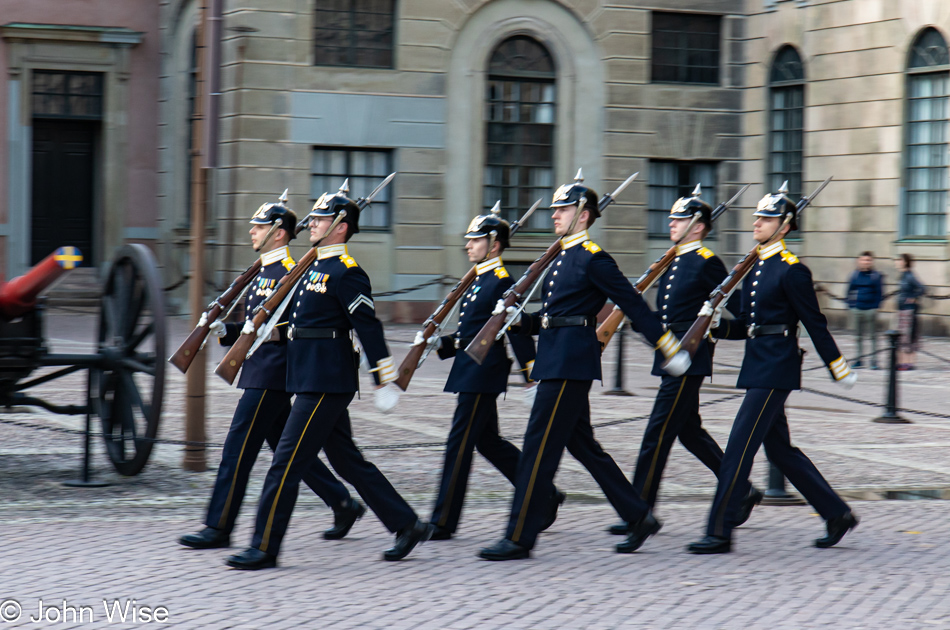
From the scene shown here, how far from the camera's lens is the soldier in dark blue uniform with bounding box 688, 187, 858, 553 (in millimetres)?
6727

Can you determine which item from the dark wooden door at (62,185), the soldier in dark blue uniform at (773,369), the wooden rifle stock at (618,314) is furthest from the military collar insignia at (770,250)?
the dark wooden door at (62,185)

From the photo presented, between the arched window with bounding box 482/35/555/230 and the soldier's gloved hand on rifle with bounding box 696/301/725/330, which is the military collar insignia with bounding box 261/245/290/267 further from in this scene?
the arched window with bounding box 482/35/555/230

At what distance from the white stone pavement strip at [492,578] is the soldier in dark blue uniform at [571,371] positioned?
0.74 ft

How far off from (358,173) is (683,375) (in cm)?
1479

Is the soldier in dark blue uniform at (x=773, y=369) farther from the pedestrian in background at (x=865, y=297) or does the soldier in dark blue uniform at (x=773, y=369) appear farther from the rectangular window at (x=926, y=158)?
the rectangular window at (x=926, y=158)

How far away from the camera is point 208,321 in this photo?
7195 millimetres

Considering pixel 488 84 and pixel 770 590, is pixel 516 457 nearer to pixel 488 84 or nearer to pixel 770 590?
pixel 770 590

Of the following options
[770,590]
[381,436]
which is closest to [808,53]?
[381,436]

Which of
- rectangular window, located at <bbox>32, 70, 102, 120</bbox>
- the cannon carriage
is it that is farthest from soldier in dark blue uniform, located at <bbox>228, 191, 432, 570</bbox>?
rectangular window, located at <bbox>32, 70, 102, 120</bbox>

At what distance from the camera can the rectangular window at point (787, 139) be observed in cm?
2247

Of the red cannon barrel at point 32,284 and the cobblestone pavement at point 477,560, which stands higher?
the red cannon barrel at point 32,284

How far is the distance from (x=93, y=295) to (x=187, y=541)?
1655 centimetres

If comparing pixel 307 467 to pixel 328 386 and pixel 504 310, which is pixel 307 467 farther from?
pixel 504 310

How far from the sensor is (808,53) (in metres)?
22.0
